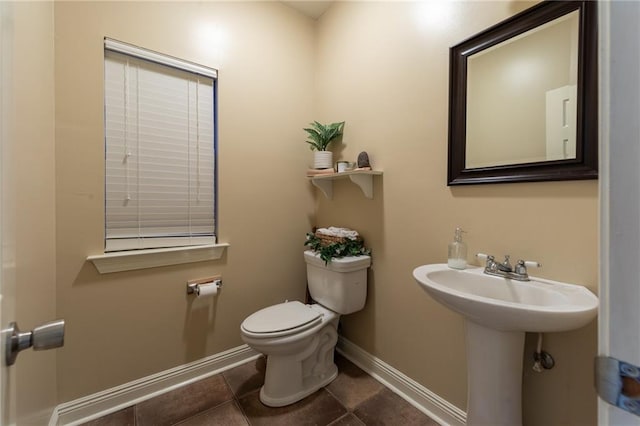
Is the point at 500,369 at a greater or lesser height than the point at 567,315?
lesser

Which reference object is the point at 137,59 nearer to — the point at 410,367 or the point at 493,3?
the point at 493,3

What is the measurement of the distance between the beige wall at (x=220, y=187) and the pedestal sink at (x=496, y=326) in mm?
1176

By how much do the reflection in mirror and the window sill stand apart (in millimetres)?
1528

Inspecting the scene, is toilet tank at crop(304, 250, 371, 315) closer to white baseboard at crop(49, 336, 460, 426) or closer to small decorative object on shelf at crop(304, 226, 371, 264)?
small decorative object on shelf at crop(304, 226, 371, 264)

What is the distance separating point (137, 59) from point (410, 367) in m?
2.27

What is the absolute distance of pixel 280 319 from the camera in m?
1.50

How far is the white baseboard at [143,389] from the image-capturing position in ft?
4.31

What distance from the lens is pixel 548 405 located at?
1035 millimetres

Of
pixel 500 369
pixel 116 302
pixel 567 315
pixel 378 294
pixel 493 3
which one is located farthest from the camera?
pixel 378 294

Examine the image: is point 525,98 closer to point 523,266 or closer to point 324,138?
point 523,266

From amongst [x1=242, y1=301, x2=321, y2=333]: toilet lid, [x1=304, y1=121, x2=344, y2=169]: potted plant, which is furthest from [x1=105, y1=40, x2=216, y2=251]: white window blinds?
[x1=304, y1=121, x2=344, y2=169]: potted plant

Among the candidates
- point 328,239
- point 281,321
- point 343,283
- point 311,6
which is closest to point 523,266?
point 343,283

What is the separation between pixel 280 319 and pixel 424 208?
1.00 metres

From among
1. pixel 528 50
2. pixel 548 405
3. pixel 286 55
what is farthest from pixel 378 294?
pixel 286 55
